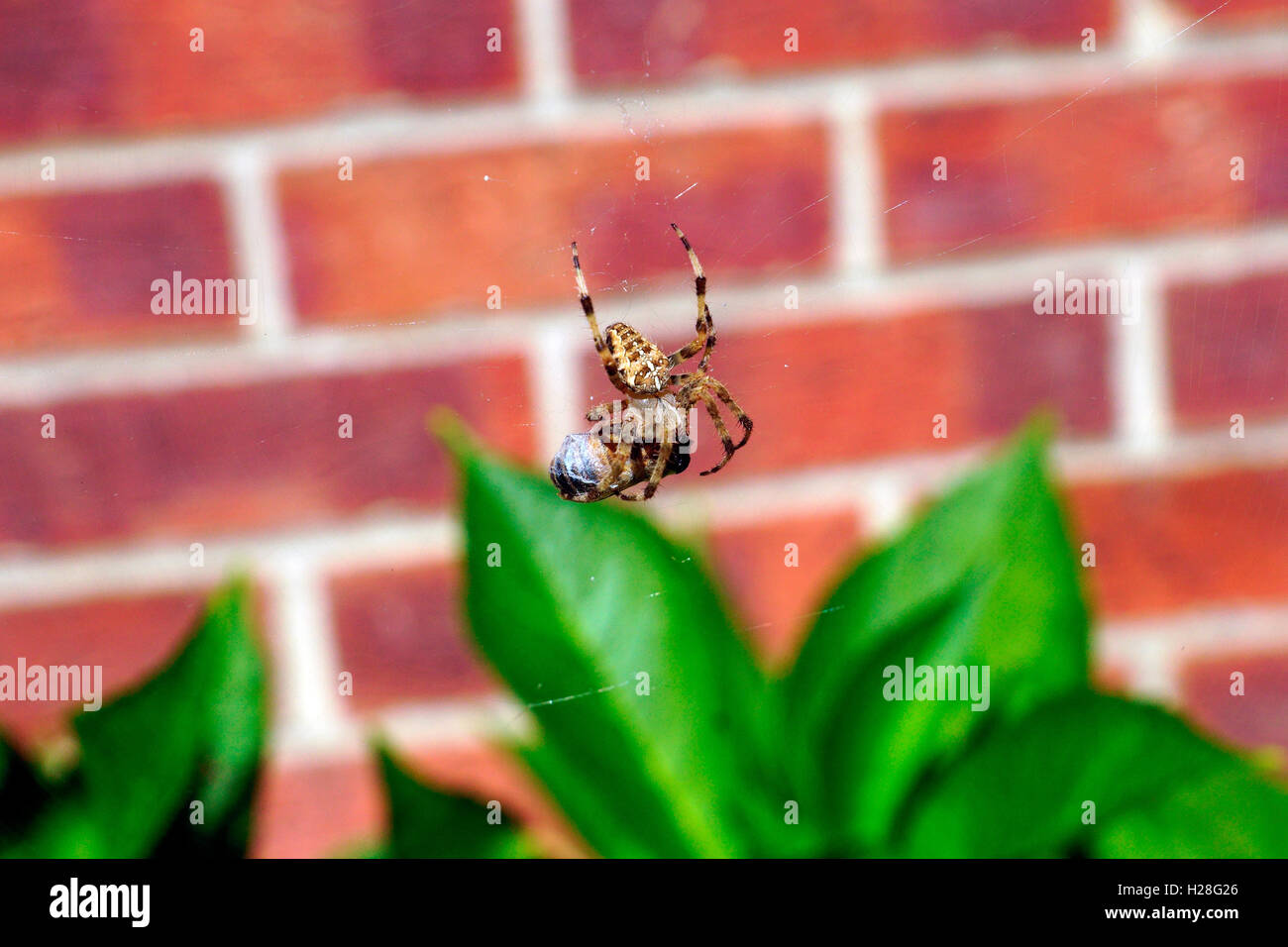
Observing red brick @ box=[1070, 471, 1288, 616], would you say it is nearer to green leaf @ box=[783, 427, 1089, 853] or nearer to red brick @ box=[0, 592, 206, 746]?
green leaf @ box=[783, 427, 1089, 853]

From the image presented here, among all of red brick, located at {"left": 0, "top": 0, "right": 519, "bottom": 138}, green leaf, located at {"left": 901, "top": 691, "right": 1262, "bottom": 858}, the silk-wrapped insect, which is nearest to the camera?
green leaf, located at {"left": 901, "top": 691, "right": 1262, "bottom": 858}

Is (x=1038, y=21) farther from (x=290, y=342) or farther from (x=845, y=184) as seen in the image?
(x=290, y=342)

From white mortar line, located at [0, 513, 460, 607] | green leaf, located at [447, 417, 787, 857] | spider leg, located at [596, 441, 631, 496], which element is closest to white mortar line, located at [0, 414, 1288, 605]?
white mortar line, located at [0, 513, 460, 607]

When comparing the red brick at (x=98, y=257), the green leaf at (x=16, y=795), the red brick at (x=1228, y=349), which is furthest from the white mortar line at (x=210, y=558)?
the red brick at (x=1228, y=349)

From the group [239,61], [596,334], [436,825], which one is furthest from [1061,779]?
[239,61]

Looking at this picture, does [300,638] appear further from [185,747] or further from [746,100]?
[746,100]
